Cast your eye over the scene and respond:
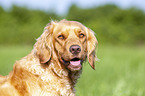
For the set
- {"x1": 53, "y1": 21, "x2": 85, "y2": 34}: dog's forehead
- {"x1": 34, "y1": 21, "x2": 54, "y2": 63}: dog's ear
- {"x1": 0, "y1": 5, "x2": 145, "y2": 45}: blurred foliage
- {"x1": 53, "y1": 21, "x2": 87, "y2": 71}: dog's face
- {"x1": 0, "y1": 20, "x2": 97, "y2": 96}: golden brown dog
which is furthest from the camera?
{"x1": 0, "y1": 5, "x2": 145, "y2": 45}: blurred foliage

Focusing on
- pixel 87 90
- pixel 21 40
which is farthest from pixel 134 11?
pixel 87 90

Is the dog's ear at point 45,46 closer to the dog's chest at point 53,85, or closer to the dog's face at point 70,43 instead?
the dog's face at point 70,43

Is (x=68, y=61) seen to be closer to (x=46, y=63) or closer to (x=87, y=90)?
(x=46, y=63)

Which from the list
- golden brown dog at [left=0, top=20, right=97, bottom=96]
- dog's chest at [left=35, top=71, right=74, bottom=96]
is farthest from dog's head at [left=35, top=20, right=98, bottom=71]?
dog's chest at [left=35, top=71, right=74, bottom=96]

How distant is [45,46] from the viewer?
3.75 meters

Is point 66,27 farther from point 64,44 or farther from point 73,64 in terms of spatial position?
point 73,64

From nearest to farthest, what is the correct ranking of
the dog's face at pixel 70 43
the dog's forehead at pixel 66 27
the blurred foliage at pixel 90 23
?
the dog's face at pixel 70 43 < the dog's forehead at pixel 66 27 < the blurred foliage at pixel 90 23

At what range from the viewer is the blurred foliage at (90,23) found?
32.1 meters

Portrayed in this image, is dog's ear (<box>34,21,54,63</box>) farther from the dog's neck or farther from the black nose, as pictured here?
the black nose

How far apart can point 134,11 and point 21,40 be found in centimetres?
1911

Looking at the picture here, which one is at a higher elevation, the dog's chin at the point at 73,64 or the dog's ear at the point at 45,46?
the dog's ear at the point at 45,46

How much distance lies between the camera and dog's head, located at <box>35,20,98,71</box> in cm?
355

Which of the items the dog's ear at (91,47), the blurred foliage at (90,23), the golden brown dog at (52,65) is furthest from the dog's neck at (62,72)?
the blurred foliage at (90,23)

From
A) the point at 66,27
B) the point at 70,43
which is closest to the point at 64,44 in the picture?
the point at 70,43
